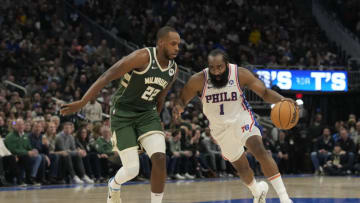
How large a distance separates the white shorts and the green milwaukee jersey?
105cm

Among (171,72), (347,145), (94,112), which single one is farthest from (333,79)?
(171,72)

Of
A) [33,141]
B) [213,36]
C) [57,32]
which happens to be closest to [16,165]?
[33,141]

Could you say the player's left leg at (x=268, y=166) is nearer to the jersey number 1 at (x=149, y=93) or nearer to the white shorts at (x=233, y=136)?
the white shorts at (x=233, y=136)

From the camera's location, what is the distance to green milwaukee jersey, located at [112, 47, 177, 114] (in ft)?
22.1

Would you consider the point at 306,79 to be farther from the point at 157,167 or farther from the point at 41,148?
the point at 157,167

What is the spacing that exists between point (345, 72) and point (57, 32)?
9484 millimetres

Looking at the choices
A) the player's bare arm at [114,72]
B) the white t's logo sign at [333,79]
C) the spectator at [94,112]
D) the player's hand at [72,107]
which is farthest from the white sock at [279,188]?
the white t's logo sign at [333,79]

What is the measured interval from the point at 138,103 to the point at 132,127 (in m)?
0.27

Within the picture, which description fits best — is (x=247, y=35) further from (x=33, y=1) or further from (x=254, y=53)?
(x=33, y=1)

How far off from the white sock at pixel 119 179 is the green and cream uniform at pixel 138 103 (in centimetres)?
28

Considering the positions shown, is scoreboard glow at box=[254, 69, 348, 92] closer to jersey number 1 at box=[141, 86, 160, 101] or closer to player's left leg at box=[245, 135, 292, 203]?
player's left leg at box=[245, 135, 292, 203]

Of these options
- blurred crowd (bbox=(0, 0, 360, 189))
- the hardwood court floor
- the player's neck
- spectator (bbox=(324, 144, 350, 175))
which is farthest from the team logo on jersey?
spectator (bbox=(324, 144, 350, 175))

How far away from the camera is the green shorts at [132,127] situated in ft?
22.5

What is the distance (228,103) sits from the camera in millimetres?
7562
